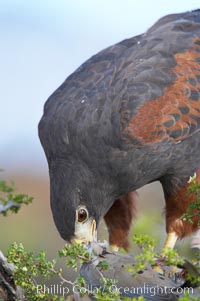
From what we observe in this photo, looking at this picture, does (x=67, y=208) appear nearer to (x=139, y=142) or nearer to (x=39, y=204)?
(x=139, y=142)

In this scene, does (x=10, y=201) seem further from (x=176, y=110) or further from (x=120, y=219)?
(x=120, y=219)

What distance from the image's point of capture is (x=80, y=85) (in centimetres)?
646

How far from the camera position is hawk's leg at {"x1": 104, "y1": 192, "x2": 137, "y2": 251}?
23.1 ft

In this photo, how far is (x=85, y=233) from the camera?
20.2 feet

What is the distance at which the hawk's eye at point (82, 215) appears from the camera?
6.11m

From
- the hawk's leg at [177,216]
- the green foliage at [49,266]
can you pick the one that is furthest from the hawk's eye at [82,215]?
the green foliage at [49,266]

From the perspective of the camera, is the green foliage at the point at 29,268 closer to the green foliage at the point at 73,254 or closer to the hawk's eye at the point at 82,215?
the green foliage at the point at 73,254

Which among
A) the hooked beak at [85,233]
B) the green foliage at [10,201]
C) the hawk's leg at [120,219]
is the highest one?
the green foliage at [10,201]

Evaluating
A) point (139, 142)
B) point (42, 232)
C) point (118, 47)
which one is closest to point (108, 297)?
point (139, 142)

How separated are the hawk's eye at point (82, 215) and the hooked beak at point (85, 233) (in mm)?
31

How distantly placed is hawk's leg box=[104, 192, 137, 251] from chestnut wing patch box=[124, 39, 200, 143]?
97cm

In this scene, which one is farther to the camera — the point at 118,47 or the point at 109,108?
the point at 118,47

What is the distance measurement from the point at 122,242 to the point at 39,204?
3803 millimetres

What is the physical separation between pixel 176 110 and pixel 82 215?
122 centimetres
